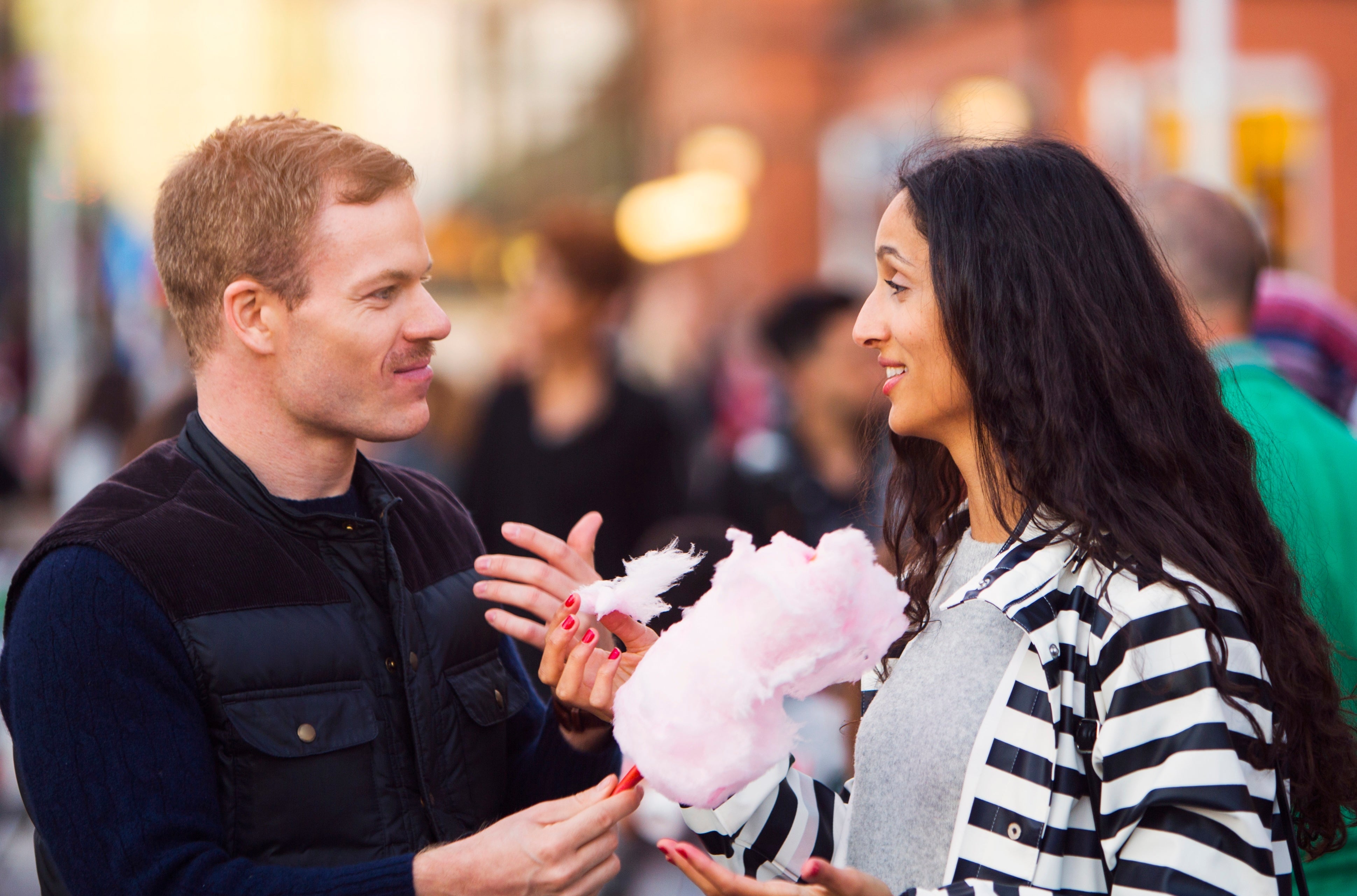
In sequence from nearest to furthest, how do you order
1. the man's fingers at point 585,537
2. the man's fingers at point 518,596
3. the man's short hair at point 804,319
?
the man's fingers at point 518,596, the man's fingers at point 585,537, the man's short hair at point 804,319

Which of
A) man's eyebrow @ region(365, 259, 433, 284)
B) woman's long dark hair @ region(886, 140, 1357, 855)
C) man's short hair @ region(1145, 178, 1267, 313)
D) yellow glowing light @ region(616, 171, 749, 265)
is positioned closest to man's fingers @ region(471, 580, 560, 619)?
man's eyebrow @ region(365, 259, 433, 284)

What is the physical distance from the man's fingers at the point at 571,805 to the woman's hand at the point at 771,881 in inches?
4.6

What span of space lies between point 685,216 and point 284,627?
23.0 meters

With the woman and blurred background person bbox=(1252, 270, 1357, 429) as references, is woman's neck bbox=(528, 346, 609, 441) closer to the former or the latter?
blurred background person bbox=(1252, 270, 1357, 429)

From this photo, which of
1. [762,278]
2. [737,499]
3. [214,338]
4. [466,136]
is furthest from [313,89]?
[214,338]

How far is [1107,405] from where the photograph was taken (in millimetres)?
1935

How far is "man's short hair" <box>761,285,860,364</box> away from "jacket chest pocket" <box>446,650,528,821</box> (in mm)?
3134

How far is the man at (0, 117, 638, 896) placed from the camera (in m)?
1.75

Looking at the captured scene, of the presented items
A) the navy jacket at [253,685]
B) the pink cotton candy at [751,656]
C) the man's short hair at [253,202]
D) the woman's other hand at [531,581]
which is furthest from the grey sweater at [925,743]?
the man's short hair at [253,202]

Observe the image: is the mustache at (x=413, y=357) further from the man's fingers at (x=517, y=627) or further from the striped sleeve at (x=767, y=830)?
the striped sleeve at (x=767, y=830)

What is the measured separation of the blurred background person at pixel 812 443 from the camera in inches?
187

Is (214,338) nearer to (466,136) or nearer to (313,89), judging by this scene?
(313,89)

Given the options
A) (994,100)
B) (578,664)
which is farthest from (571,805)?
(994,100)

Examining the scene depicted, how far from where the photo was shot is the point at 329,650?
195cm
